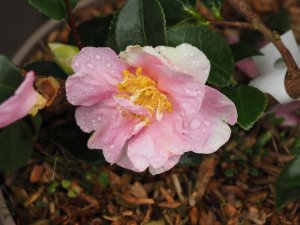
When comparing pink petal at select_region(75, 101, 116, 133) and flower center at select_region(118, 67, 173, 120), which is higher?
flower center at select_region(118, 67, 173, 120)

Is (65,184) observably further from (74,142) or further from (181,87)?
(181,87)

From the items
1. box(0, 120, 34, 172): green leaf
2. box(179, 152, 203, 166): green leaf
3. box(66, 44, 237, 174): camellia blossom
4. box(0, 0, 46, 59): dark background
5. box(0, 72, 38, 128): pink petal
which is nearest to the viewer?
box(0, 72, 38, 128): pink petal

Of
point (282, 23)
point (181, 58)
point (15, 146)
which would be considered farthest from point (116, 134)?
point (282, 23)

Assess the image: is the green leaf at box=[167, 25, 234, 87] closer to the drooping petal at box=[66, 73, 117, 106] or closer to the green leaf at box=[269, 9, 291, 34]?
the drooping petal at box=[66, 73, 117, 106]

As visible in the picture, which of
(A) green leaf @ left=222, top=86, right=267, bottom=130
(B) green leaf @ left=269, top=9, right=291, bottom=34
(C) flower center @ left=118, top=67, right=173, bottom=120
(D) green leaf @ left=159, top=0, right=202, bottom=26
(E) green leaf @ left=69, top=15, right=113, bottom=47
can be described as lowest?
(B) green leaf @ left=269, top=9, right=291, bottom=34

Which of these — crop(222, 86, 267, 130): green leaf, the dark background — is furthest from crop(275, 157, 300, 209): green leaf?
the dark background

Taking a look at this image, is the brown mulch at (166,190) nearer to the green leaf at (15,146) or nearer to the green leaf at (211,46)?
the green leaf at (15,146)
